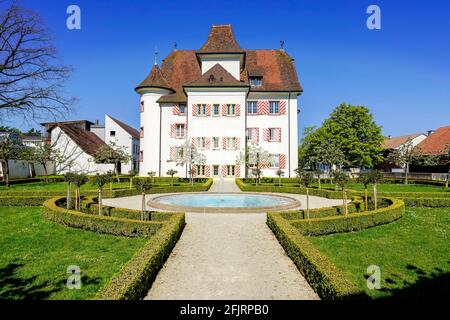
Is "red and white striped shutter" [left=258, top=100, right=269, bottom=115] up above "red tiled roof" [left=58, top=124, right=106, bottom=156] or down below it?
above

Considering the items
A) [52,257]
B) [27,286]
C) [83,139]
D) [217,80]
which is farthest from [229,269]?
[83,139]

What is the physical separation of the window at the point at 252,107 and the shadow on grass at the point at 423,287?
29.8m

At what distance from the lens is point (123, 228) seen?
9.59 m

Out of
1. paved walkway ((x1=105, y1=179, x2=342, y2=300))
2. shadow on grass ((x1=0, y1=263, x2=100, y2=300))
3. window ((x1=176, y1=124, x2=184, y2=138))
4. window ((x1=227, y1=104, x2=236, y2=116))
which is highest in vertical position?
window ((x1=227, y1=104, x2=236, y2=116))

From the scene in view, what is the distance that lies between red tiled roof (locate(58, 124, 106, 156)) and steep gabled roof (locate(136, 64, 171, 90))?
508 inches

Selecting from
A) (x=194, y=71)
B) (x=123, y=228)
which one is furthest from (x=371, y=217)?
(x=194, y=71)

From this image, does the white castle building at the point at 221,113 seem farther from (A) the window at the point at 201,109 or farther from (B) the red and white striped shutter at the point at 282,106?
(B) the red and white striped shutter at the point at 282,106

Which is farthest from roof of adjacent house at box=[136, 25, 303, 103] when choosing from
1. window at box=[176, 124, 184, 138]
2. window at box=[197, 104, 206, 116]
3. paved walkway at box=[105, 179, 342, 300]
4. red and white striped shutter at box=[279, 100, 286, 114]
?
paved walkway at box=[105, 179, 342, 300]

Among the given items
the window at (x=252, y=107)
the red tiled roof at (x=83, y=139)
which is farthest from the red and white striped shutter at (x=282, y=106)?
the red tiled roof at (x=83, y=139)

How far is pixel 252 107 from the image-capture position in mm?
35094

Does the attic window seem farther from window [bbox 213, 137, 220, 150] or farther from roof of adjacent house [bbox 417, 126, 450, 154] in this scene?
roof of adjacent house [bbox 417, 126, 450, 154]

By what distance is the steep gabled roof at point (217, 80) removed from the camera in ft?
105

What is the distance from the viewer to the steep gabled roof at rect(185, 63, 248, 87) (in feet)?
105
